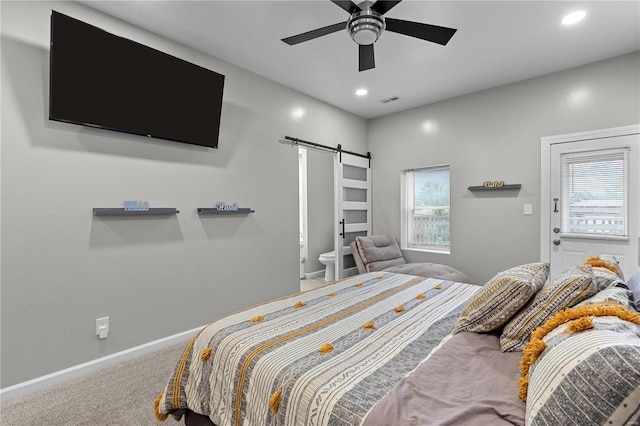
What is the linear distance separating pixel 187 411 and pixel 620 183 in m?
4.31

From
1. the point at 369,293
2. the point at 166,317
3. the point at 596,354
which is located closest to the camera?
the point at 596,354

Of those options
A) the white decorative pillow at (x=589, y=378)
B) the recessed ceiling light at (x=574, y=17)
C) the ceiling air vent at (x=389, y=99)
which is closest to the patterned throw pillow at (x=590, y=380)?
the white decorative pillow at (x=589, y=378)

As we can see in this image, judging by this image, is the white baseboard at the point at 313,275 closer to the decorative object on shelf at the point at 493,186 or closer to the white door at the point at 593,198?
the decorative object on shelf at the point at 493,186

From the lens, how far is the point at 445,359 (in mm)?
1234

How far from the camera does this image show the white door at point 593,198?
10.2 feet

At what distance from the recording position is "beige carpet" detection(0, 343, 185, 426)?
72.3 inches

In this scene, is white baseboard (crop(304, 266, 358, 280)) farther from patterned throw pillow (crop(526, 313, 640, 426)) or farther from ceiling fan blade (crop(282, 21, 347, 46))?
patterned throw pillow (crop(526, 313, 640, 426))

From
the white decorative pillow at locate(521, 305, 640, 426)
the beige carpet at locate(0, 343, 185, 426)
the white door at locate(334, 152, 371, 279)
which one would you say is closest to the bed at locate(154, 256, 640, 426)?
the white decorative pillow at locate(521, 305, 640, 426)

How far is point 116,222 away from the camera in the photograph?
99.8 inches

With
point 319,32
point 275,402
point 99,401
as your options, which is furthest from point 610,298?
point 99,401

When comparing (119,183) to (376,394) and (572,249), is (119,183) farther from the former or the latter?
(572,249)

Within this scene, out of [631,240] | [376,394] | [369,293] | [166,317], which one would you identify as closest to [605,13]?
[631,240]

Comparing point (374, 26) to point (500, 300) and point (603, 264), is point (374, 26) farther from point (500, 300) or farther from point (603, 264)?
point (603, 264)

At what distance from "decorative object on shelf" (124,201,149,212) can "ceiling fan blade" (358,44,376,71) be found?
216 centimetres
